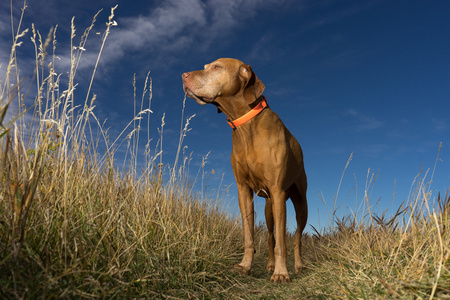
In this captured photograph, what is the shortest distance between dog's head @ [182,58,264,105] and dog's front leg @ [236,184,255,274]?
3.75ft

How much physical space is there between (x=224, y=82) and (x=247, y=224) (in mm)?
1708

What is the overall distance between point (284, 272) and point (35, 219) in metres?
2.65

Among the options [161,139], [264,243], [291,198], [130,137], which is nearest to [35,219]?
[130,137]

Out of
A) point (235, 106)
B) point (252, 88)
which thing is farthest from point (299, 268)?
point (252, 88)

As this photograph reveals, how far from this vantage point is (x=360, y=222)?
425cm

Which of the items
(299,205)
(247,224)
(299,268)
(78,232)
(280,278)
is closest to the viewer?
(78,232)

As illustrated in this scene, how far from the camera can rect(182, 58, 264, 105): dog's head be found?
12.6 feet

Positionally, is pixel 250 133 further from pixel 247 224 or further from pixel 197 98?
pixel 247 224

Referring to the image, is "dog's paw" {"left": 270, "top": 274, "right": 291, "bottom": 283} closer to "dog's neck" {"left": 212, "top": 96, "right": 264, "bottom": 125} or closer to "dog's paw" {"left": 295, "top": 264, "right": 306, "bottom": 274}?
"dog's paw" {"left": 295, "top": 264, "right": 306, "bottom": 274}

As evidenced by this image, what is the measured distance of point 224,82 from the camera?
3.86m

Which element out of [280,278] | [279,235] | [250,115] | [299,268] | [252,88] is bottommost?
[280,278]

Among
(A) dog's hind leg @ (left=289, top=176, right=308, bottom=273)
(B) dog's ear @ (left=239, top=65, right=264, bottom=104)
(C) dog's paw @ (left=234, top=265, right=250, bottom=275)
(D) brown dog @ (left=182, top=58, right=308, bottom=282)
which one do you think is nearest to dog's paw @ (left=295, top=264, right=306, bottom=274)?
(A) dog's hind leg @ (left=289, top=176, right=308, bottom=273)

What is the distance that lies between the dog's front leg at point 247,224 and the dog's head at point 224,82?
1144 millimetres

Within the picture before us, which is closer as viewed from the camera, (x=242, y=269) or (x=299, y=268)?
(x=242, y=269)
